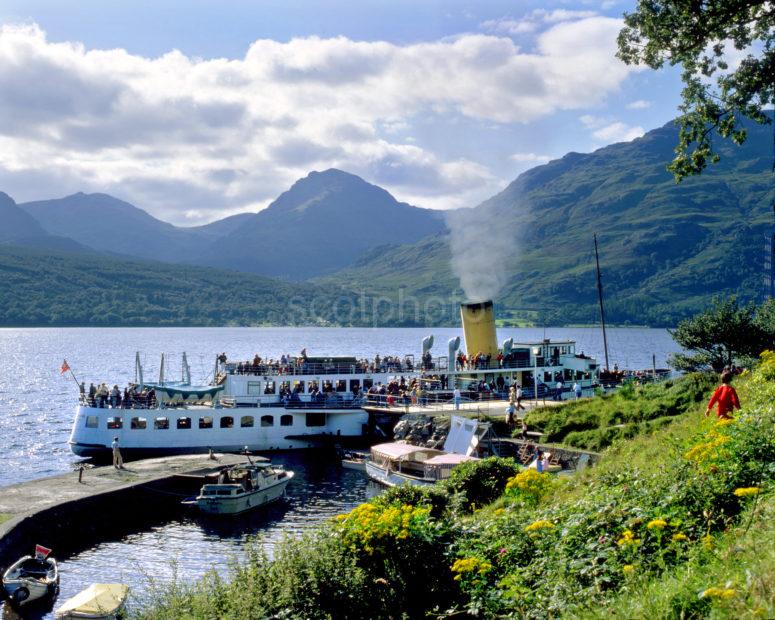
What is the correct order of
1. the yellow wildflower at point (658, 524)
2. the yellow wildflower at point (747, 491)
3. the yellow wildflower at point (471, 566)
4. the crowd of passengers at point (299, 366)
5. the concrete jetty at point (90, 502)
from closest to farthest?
1. the yellow wildflower at point (658, 524)
2. the yellow wildflower at point (747, 491)
3. the yellow wildflower at point (471, 566)
4. the concrete jetty at point (90, 502)
5. the crowd of passengers at point (299, 366)

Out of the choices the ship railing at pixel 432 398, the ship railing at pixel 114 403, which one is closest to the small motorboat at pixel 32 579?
the ship railing at pixel 114 403

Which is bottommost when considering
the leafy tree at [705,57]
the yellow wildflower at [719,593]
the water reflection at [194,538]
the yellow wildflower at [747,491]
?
the water reflection at [194,538]

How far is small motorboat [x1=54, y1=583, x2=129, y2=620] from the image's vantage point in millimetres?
19641

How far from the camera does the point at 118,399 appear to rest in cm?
4791

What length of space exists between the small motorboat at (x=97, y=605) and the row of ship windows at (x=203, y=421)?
1098 inches

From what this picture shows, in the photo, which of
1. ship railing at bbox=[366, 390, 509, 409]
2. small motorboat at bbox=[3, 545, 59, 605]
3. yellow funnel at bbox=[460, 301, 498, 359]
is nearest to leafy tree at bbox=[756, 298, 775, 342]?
ship railing at bbox=[366, 390, 509, 409]

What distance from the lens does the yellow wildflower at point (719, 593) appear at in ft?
22.8

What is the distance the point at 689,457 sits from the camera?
11.8 meters

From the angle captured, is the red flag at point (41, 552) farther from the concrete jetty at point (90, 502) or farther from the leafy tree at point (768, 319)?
the leafy tree at point (768, 319)

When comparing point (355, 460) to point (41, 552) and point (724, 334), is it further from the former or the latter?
point (724, 334)

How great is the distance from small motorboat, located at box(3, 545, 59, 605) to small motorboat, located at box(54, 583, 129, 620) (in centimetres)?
222

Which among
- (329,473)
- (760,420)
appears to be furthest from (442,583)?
(329,473)

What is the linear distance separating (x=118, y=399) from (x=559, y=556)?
142 ft

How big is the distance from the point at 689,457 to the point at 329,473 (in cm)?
3437
